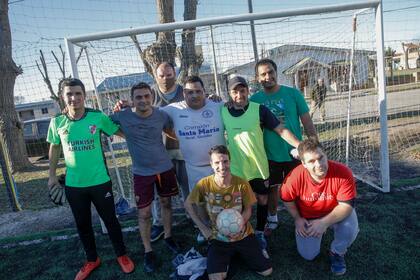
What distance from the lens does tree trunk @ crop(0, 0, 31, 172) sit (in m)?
9.69

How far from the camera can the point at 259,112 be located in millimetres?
3195

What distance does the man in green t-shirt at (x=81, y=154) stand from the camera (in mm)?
3064

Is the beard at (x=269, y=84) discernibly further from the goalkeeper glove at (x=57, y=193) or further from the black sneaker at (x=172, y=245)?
the goalkeeper glove at (x=57, y=193)

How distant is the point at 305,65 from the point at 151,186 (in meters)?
5.77

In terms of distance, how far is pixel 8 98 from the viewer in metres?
10.0

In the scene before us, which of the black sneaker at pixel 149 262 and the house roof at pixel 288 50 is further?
the house roof at pixel 288 50

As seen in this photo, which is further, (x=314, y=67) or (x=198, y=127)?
(x=314, y=67)

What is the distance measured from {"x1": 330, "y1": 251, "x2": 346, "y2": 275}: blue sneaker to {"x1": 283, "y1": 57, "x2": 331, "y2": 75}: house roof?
15.8 feet

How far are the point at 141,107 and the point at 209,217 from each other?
128cm

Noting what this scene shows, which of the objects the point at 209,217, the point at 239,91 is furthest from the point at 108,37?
the point at 209,217

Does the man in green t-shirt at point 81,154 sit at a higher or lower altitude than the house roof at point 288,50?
lower

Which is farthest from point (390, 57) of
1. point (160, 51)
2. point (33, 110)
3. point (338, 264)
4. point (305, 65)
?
point (33, 110)

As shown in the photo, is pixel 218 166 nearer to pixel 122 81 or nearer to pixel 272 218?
pixel 272 218

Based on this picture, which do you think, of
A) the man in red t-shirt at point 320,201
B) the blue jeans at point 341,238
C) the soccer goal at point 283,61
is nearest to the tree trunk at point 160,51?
the soccer goal at point 283,61
